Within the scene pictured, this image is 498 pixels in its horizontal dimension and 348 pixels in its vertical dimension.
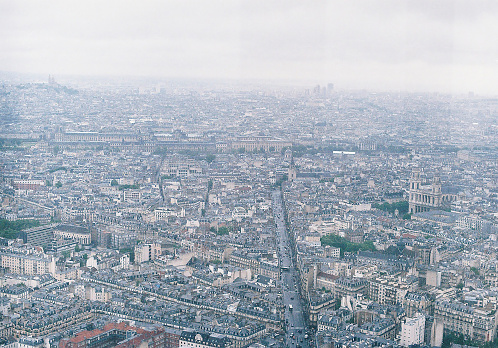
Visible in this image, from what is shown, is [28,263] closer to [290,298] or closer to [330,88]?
[290,298]

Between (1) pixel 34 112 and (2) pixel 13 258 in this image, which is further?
(1) pixel 34 112

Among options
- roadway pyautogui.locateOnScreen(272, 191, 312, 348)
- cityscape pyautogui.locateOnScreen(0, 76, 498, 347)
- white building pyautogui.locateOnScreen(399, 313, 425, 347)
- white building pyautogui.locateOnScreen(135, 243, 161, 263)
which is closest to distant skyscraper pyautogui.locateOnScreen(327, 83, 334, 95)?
cityscape pyautogui.locateOnScreen(0, 76, 498, 347)

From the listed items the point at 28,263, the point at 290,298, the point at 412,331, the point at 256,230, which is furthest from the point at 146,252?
the point at 412,331

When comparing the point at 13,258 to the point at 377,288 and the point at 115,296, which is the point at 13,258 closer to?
the point at 115,296

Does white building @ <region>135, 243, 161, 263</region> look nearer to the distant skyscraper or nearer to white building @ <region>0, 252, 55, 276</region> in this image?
white building @ <region>0, 252, 55, 276</region>

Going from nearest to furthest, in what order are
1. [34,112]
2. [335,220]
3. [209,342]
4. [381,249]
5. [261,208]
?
[209,342], [381,249], [335,220], [261,208], [34,112]

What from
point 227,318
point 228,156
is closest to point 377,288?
point 227,318

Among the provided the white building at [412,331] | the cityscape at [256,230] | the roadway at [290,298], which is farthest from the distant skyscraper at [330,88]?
the white building at [412,331]

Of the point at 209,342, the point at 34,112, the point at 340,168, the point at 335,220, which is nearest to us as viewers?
the point at 209,342
